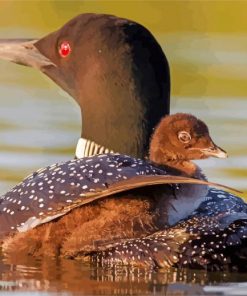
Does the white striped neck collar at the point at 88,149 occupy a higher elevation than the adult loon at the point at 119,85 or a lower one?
lower

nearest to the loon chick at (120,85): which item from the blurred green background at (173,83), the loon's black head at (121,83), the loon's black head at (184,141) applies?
the loon's black head at (121,83)

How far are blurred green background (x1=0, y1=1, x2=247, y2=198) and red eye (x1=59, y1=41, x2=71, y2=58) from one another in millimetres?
1037

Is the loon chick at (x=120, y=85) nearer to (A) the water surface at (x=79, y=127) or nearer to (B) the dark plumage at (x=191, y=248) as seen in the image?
(A) the water surface at (x=79, y=127)

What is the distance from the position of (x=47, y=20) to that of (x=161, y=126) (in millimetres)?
6515

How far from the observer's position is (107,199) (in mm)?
8094

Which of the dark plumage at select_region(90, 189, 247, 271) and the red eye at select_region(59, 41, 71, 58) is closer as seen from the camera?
the dark plumage at select_region(90, 189, 247, 271)

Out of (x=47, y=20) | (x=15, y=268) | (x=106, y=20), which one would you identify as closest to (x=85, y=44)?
(x=106, y=20)

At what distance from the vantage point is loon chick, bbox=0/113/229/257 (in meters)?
8.07

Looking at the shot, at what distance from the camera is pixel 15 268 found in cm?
812

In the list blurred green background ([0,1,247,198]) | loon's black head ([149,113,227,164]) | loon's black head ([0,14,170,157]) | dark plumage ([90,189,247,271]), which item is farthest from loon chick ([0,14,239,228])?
dark plumage ([90,189,247,271])

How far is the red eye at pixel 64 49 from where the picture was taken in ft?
32.1

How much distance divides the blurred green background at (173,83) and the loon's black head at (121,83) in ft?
3.91

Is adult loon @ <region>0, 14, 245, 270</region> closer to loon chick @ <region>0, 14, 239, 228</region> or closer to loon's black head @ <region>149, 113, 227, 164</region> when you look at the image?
loon chick @ <region>0, 14, 239, 228</region>

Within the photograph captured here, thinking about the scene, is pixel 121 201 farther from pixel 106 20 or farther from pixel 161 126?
pixel 106 20
